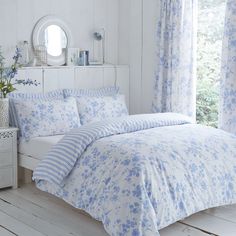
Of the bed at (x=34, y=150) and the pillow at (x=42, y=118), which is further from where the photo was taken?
the pillow at (x=42, y=118)

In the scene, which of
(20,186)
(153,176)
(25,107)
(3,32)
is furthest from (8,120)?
(153,176)

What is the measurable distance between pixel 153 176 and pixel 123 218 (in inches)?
13.6

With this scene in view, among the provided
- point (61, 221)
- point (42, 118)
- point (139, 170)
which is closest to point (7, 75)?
point (42, 118)

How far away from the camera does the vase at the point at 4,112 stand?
13.8 feet

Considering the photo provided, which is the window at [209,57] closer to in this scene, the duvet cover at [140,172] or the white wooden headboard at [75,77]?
the white wooden headboard at [75,77]

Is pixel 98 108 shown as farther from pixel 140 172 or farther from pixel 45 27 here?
pixel 140 172

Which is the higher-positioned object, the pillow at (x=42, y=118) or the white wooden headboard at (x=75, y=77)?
the white wooden headboard at (x=75, y=77)

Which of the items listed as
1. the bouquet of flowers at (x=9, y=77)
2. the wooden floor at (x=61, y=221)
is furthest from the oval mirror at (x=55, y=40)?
the wooden floor at (x=61, y=221)

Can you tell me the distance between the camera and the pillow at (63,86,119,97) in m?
4.79

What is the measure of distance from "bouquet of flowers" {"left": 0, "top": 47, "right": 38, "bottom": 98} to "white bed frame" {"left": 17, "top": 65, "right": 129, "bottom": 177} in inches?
3.9

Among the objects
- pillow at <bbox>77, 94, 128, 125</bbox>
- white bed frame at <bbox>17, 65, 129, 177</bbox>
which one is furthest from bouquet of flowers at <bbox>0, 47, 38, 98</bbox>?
pillow at <bbox>77, 94, 128, 125</bbox>

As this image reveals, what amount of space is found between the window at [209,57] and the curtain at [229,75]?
1.32ft

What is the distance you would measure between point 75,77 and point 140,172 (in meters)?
2.27

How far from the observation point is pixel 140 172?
298cm
